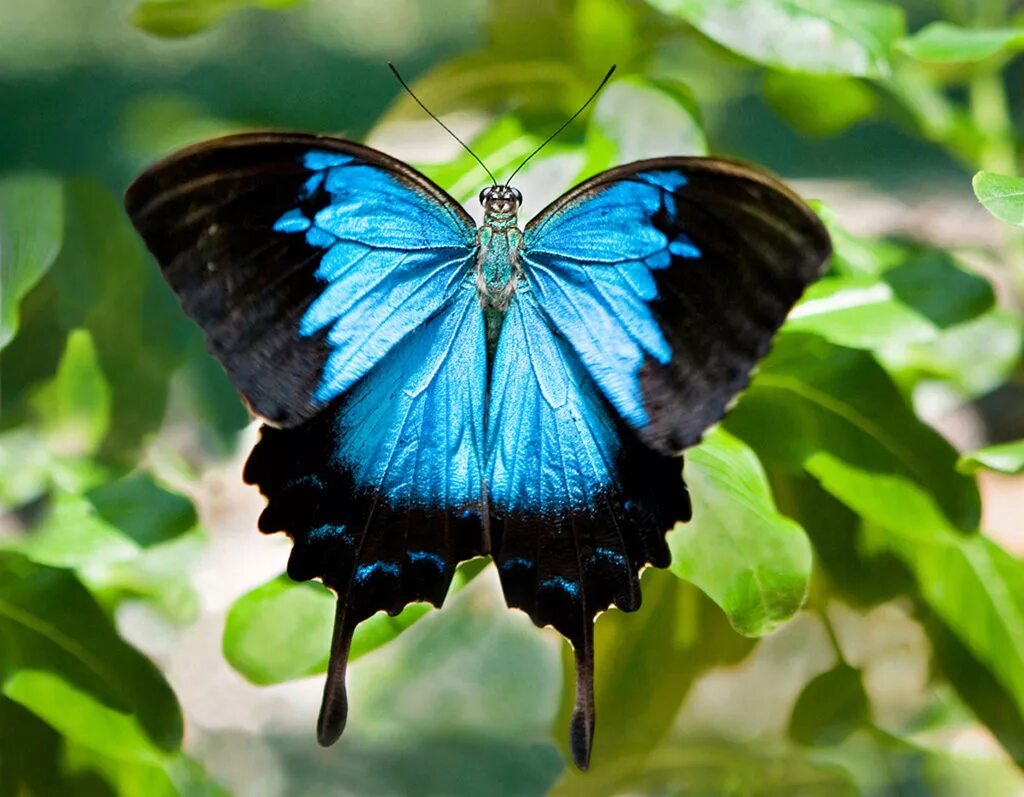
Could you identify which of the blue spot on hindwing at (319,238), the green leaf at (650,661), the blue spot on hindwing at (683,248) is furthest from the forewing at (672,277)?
the green leaf at (650,661)

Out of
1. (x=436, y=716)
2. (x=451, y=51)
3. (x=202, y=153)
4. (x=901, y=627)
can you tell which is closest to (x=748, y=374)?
(x=202, y=153)

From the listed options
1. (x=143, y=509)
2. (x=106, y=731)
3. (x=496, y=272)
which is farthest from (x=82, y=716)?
(x=496, y=272)

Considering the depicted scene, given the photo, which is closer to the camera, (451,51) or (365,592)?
(365,592)

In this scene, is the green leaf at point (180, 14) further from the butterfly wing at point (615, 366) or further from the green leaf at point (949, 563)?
the green leaf at point (949, 563)

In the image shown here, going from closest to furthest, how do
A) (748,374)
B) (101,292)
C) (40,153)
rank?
(748,374) < (101,292) < (40,153)

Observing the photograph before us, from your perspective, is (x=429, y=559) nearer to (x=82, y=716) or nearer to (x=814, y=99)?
(x=82, y=716)

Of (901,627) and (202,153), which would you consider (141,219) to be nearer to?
(202,153)
